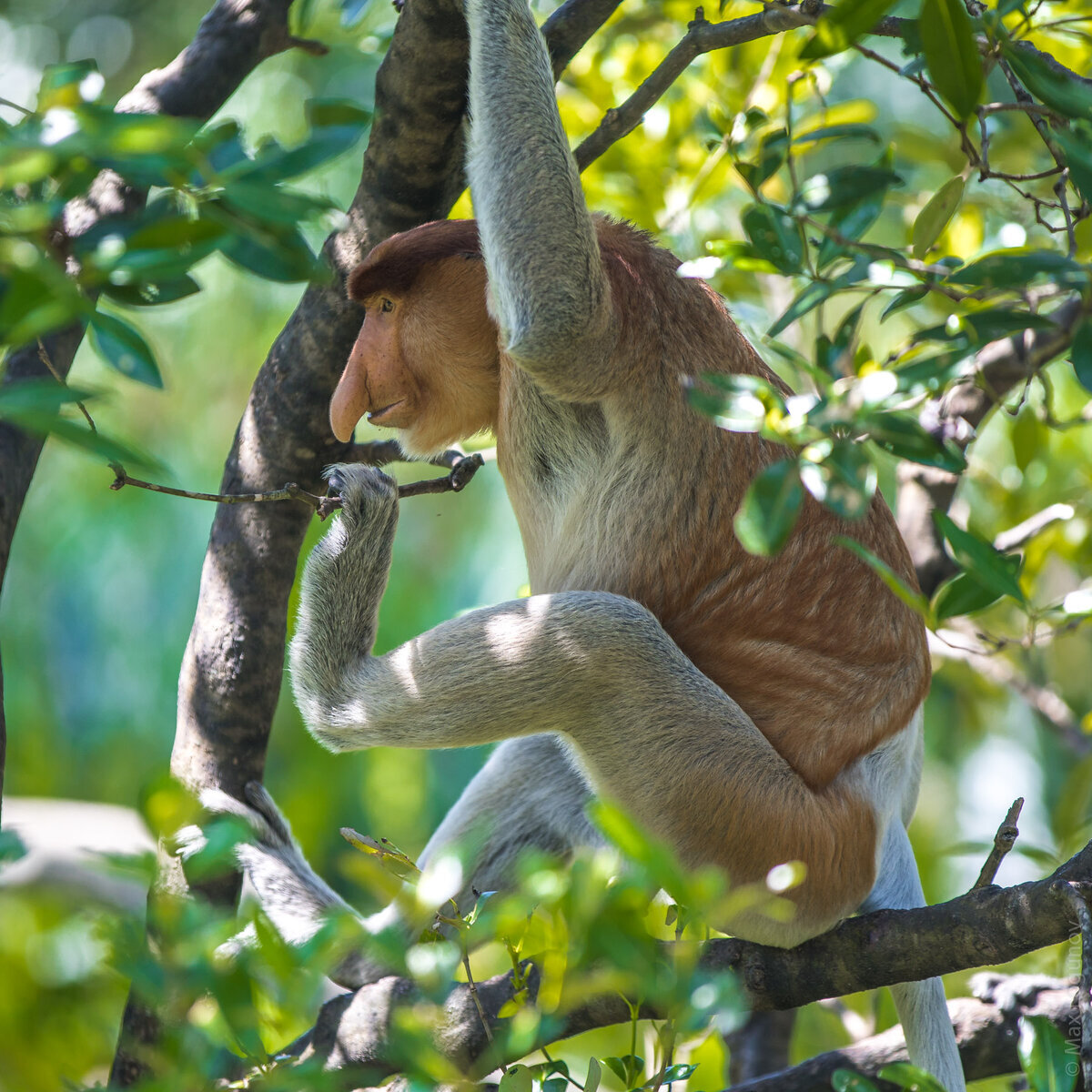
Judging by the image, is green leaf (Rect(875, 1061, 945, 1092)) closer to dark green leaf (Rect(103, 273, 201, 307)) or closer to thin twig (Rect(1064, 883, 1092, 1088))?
thin twig (Rect(1064, 883, 1092, 1088))

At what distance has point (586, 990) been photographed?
3.29ft

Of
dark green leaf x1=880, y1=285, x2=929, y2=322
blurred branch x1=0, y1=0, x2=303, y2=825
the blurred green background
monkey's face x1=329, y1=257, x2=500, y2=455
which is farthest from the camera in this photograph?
the blurred green background

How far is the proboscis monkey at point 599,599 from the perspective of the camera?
2064mm

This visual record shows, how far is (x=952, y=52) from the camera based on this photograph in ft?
4.33

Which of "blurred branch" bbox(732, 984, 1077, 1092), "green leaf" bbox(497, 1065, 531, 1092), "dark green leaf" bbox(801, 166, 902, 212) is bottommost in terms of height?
"blurred branch" bbox(732, 984, 1077, 1092)

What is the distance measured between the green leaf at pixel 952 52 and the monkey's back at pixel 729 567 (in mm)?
970

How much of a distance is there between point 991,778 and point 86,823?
28.9 feet

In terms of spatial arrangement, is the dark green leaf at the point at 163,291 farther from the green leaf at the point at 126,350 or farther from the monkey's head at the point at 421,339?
the monkey's head at the point at 421,339

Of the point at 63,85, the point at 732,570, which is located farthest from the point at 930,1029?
the point at 63,85

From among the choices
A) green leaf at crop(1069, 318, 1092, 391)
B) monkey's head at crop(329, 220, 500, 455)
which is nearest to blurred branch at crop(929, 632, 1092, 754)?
monkey's head at crop(329, 220, 500, 455)

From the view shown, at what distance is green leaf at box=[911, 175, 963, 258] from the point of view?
2.01 meters

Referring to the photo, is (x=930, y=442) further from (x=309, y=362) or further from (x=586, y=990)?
(x=309, y=362)

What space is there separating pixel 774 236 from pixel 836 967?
1262 mm

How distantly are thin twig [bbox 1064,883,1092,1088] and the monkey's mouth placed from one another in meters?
1.59
